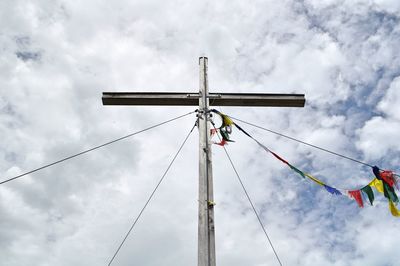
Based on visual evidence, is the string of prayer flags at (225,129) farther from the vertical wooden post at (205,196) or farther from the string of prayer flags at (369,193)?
the string of prayer flags at (369,193)

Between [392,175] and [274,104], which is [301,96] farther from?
[392,175]

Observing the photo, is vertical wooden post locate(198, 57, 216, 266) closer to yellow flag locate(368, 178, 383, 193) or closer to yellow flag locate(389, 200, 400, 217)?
yellow flag locate(368, 178, 383, 193)

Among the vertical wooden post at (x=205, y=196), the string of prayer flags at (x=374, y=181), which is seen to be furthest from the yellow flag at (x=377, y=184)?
the vertical wooden post at (x=205, y=196)

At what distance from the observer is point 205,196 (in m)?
4.89

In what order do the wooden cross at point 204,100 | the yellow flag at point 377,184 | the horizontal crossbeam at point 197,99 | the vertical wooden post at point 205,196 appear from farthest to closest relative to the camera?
1. the yellow flag at point 377,184
2. the horizontal crossbeam at point 197,99
3. the wooden cross at point 204,100
4. the vertical wooden post at point 205,196

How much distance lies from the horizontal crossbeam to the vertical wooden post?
0.89 feet

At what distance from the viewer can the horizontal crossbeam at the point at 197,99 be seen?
6379 mm

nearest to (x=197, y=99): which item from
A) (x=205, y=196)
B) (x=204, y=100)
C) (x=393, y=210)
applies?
(x=204, y=100)

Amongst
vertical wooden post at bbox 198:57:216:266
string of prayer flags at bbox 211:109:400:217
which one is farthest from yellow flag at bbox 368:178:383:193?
vertical wooden post at bbox 198:57:216:266

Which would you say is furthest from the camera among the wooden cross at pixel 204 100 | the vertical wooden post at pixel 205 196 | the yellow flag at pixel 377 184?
the yellow flag at pixel 377 184

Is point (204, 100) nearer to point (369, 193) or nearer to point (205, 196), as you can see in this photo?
point (205, 196)

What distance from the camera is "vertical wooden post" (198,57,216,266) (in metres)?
4.46

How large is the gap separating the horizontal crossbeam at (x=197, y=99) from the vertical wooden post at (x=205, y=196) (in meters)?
0.27

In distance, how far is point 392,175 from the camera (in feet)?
22.0
